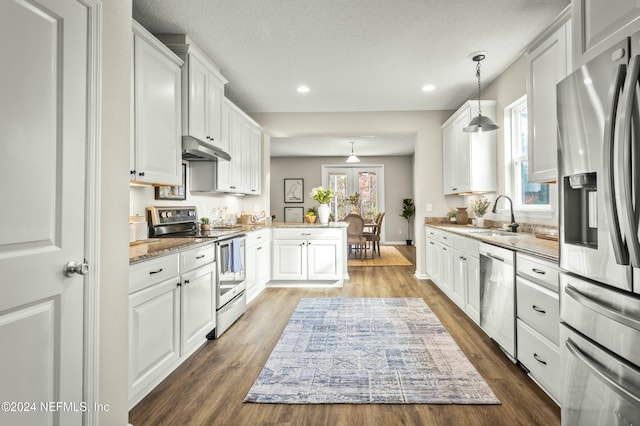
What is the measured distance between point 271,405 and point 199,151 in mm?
2145

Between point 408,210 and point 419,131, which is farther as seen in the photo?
point 408,210

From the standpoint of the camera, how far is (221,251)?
3016 mm

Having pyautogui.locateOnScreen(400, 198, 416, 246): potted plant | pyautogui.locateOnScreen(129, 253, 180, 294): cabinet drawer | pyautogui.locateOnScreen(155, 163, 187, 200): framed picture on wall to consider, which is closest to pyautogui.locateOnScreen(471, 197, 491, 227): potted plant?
pyautogui.locateOnScreen(155, 163, 187, 200): framed picture on wall

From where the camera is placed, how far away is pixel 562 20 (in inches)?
87.0

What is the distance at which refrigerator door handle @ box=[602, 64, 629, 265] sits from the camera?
1142 mm

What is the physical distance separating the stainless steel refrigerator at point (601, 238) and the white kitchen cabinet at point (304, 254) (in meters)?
3.39

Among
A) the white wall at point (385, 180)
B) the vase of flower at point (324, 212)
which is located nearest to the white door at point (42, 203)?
the vase of flower at point (324, 212)

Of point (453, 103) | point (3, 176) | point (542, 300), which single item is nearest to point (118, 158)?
point (3, 176)

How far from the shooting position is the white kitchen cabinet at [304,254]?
480cm

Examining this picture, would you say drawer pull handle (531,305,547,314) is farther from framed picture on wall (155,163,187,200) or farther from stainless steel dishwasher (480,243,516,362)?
framed picture on wall (155,163,187,200)

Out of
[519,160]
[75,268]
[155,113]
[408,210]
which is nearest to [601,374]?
[75,268]

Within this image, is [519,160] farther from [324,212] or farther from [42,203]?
[42,203]

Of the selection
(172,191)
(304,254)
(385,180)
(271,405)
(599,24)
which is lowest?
(271,405)

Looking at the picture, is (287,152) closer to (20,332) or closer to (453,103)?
(453,103)
